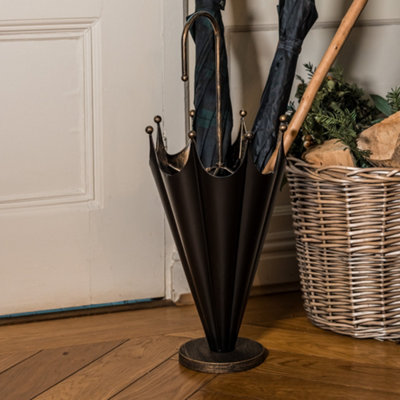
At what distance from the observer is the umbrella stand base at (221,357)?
4.58ft

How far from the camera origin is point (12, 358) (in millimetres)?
1479

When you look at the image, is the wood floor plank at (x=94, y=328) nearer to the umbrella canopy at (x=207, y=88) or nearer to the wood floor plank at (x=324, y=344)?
the wood floor plank at (x=324, y=344)

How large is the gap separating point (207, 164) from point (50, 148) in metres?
0.37

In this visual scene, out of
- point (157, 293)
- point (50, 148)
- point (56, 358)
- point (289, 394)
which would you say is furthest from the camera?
point (157, 293)

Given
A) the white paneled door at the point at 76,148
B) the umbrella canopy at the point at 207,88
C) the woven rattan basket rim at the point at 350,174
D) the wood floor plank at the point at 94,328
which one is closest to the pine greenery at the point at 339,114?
the woven rattan basket rim at the point at 350,174

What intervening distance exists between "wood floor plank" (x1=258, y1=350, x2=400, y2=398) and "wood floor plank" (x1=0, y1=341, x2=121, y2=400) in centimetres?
34

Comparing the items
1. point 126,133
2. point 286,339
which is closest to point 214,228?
Answer: point 286,339

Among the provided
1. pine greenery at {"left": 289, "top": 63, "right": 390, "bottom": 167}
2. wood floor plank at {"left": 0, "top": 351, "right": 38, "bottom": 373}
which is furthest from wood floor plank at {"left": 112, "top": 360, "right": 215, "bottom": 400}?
pine greenery at {"left": 289, "top": 63, "right": 390, "bottom": 167}

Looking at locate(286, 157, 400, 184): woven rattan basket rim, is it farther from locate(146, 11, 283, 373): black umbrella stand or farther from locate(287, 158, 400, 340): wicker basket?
locate(146, 11, 283, 373): black umbrella stand

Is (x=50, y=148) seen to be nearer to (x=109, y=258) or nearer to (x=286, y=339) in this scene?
(x=109, y=258)

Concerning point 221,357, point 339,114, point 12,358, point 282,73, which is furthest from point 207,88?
point 12,358

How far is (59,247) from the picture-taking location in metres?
1.72

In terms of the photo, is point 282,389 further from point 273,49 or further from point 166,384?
point 273,49

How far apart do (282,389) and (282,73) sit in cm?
64
